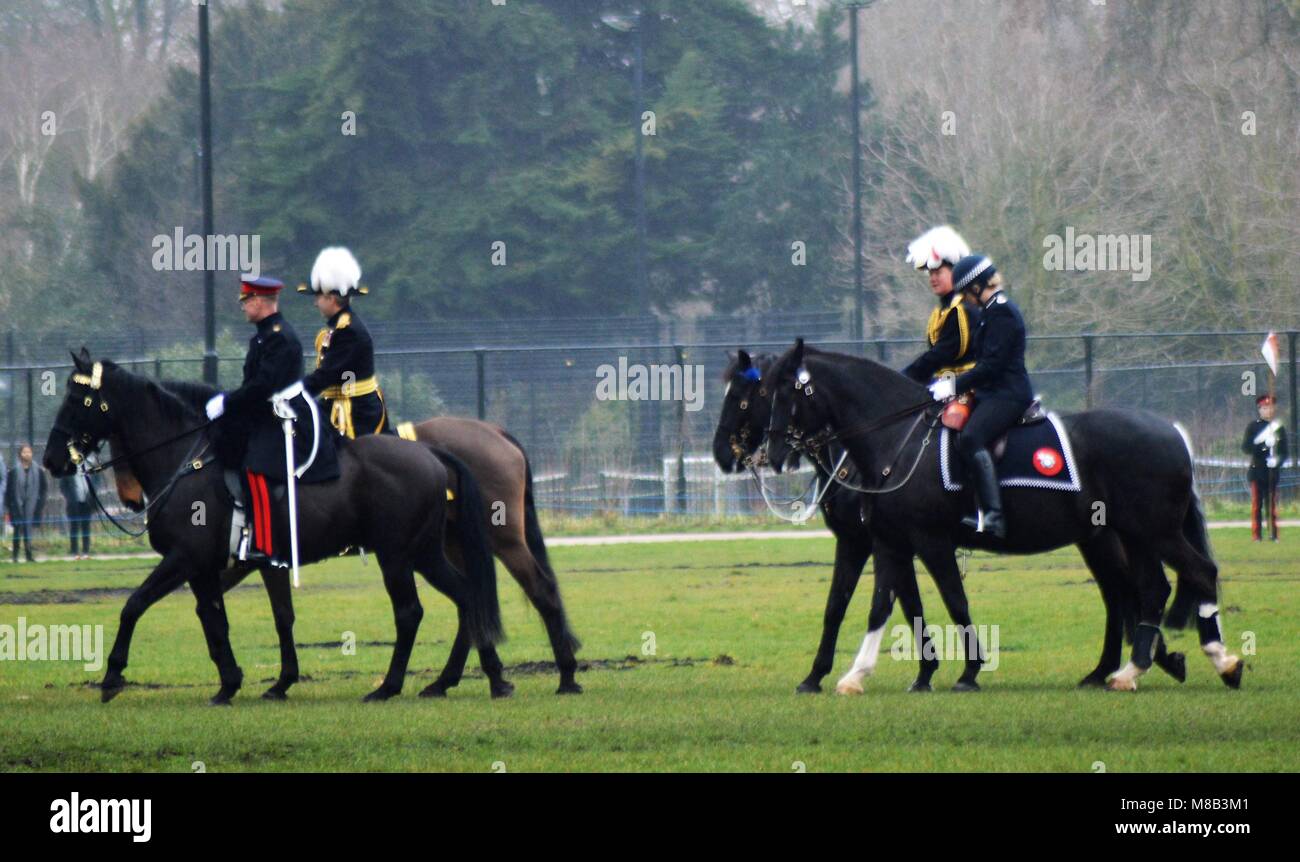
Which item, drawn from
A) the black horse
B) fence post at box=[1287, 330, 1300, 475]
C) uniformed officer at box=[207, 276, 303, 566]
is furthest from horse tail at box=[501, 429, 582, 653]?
fence post at box=[1287, 330, 1300, 475]

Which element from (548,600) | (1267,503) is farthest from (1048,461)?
(1267,503)

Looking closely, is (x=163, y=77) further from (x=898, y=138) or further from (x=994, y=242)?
(x=994, y=242)

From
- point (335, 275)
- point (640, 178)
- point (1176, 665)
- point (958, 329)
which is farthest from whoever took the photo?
point (640, 178)

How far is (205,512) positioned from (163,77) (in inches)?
2058

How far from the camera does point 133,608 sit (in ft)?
40.8

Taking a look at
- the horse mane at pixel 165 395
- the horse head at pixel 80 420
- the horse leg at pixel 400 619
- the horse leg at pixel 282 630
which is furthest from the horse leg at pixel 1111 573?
the horse head at pixel 80 420

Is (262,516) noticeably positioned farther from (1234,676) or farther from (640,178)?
(640,178)

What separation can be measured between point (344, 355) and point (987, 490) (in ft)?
14.4

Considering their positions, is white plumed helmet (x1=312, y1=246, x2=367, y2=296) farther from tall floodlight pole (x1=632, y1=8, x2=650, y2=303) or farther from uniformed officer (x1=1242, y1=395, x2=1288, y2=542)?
tall floodlight pole (x1=632, y1=8, x2=650, y2=303)

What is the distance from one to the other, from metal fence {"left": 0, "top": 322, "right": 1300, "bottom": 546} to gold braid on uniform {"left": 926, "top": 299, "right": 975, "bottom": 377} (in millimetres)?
19156

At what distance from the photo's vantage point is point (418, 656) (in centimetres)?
1605

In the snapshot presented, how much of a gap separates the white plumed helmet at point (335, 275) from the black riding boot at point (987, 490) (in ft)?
14.2

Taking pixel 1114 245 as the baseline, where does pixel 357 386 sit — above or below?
below
